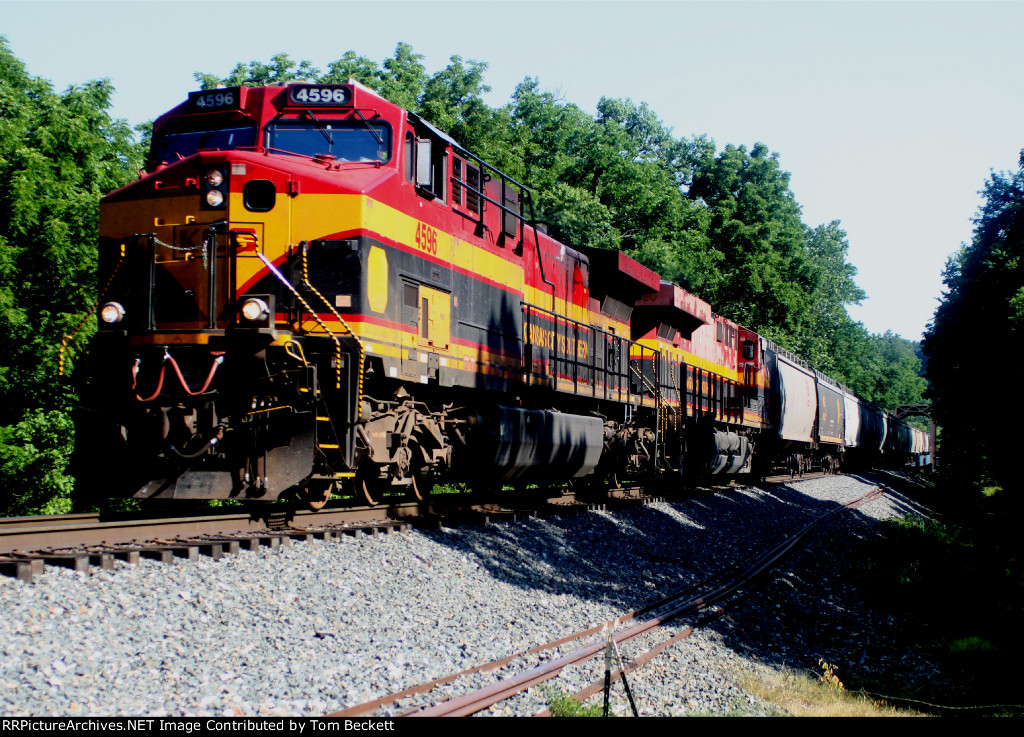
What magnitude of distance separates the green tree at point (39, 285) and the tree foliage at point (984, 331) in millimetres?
20664

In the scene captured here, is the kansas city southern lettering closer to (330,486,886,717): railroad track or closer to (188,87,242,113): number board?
(330,486,886,717): railroad track

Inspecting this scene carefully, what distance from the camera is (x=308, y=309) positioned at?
27.1 feet

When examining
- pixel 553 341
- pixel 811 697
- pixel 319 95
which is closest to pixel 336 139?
pixel 319 95

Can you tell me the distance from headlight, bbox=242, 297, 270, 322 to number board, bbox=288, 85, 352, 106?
2.37 meters

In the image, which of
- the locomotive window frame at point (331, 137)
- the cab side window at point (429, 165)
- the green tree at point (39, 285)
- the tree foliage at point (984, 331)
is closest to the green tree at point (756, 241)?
the tree foliage at point (984, 331)

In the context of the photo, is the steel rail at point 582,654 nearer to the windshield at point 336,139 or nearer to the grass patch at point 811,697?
the grass patch at point 811,697

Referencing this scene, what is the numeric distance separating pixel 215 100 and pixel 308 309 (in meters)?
2.74

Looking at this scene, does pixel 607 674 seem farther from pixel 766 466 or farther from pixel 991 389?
pixel 766 466

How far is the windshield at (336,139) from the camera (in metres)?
9.19

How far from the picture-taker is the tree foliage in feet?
71.7

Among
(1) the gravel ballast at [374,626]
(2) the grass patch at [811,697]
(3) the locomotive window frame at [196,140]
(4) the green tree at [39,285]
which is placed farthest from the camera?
(4) the green tree at [39,285]

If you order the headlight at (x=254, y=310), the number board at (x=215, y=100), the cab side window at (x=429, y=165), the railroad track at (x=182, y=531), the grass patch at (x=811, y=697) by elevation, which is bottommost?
the grass patch at (x=811, y=697)

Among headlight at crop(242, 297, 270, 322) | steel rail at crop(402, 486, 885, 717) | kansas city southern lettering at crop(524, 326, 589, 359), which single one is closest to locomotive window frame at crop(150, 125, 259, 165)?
headlight at crop(242, 297, 270, 322)

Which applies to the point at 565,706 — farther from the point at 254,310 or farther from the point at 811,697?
the point at 254,310
